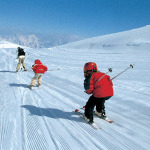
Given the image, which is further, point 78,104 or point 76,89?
point 76,89

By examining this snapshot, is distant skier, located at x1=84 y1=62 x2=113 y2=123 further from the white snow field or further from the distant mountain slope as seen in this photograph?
the distant mountain slope

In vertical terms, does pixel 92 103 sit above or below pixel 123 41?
below

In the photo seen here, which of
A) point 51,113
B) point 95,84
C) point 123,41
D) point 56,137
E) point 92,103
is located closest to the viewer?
point 56,137

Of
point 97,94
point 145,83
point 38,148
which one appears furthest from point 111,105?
point 145,83

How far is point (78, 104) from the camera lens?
583 centimetres

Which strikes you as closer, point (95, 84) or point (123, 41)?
point (95, 84)

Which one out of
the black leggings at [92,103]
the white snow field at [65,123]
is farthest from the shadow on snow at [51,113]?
the black leggings at [92,103]

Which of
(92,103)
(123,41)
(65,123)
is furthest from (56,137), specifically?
(123,41)

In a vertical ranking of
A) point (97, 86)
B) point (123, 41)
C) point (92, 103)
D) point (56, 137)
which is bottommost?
point (56, 137)

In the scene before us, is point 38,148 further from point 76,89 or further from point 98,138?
point 76,89

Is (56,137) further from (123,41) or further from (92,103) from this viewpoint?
(123,41)

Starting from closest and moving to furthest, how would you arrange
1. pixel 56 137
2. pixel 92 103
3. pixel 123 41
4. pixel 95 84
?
pixel 56 137
pixel 95 84
pixel 92 103
pixel 123 41

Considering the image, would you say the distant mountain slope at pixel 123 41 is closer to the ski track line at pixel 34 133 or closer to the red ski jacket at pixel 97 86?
the red ski jacket at pixel 97 86

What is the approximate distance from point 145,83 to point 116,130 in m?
5.61
